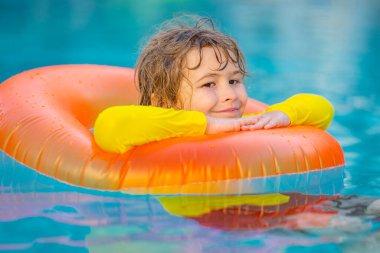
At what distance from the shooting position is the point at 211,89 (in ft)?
8.96

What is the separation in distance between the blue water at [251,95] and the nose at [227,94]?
0.45 meters

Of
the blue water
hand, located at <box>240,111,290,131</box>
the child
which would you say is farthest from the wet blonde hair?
the blue water

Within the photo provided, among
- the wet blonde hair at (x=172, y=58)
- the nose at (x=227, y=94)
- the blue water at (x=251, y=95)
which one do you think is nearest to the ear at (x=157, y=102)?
the wet blonde hair at (x=172, y=58)

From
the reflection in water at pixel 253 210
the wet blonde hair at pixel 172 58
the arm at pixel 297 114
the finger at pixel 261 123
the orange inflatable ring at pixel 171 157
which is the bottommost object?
the reflection in water at pixel 253 210

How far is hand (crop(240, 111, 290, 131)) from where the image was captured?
106 inches

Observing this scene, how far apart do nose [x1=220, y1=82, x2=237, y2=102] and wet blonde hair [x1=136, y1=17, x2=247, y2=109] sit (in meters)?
0.08

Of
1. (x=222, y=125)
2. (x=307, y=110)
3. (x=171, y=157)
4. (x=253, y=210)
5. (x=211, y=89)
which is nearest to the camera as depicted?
(x=253, y=210)

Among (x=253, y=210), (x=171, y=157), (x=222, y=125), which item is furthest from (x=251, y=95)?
(x=253, y=210)

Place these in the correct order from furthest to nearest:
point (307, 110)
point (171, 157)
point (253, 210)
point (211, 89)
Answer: point (307, 110) < point (211, 89) < point (171, 157) < point (253, 210)

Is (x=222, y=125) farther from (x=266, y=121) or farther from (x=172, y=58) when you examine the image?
(x=172, y=58)

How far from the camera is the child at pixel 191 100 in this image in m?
2.48

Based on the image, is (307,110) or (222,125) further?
(307,110)

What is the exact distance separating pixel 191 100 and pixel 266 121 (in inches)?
11.3

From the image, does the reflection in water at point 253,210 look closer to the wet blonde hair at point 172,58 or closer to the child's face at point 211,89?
the child's face at point 211,89
